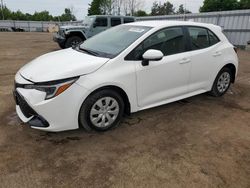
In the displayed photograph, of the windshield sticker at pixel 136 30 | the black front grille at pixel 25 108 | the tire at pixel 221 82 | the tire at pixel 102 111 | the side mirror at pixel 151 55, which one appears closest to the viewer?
the black front grille at pixel 25 108

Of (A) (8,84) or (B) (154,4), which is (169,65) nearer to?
(A) (8,84)

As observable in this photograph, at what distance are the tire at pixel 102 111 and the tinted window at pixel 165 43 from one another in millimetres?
632

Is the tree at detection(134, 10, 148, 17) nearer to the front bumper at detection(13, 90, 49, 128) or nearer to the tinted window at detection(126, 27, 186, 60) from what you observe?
the tinted window at detection(126, 27, 186, 60)

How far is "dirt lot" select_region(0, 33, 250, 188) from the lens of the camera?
2.72 m

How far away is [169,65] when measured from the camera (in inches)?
161

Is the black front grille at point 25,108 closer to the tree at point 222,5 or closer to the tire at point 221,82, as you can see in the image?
the tire at point 221,82

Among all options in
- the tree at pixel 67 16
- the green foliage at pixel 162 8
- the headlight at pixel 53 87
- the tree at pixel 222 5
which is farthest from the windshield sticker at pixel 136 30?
the tree at pixel 67 16

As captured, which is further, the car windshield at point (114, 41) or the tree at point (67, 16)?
the tree at point (67, 16)

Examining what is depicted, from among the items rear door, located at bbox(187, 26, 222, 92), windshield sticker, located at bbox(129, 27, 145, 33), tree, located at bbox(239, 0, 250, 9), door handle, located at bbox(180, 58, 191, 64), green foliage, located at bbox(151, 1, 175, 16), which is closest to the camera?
windshield sticker, located at bbox(129, 27, 145, 33)

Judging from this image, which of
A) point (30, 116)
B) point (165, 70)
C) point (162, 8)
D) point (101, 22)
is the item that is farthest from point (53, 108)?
point (162, 8)

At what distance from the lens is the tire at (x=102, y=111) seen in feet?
11.3

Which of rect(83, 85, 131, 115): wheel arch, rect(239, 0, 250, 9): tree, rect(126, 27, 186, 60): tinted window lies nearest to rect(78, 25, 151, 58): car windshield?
rect(126, 27, 186, 60): tinted window

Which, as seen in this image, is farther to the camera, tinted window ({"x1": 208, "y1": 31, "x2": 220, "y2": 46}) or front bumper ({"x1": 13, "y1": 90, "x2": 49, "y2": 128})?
tinted window ({"x1": 208, "y1": 31, "x2": 220, "y2": 46})

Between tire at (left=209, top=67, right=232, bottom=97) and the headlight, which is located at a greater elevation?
the headlight
